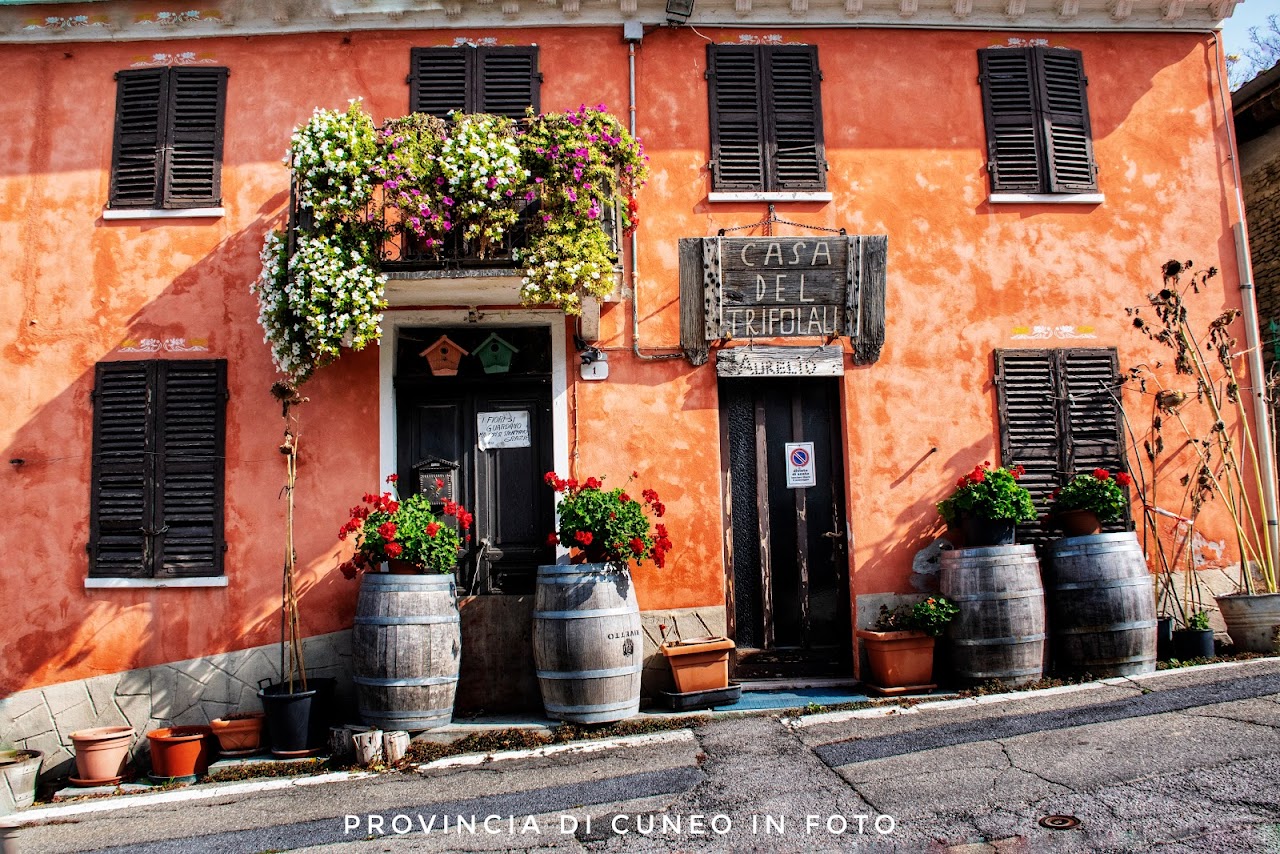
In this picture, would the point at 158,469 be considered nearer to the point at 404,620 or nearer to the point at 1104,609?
the point at 404,620

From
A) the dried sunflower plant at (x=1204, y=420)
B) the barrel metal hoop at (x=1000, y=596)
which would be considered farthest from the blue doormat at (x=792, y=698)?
the dried sunflower plant at (x=1204, y=420)

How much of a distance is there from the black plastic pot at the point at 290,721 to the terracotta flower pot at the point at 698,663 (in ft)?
8.80

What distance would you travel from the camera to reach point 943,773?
5.40 meters

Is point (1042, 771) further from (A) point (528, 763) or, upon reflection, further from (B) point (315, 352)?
(B) point (315, 352)

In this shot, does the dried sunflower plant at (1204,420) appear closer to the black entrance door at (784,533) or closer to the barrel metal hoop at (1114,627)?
the barrel metal hoop at (1114,627)

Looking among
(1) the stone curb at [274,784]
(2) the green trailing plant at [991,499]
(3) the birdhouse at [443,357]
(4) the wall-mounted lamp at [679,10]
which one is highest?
(4) the wall-mounted lamp at [679,10]

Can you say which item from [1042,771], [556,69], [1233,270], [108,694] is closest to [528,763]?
[1042,771]

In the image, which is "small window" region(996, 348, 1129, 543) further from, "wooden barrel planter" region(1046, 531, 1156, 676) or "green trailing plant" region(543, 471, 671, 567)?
"green trailing plant" region(543, 471, 671, 567)

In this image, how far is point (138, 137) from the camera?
26.8 ft

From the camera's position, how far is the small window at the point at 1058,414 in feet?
26.8

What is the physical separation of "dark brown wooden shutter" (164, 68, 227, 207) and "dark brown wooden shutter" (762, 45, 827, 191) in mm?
4809

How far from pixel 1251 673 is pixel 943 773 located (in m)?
3.00

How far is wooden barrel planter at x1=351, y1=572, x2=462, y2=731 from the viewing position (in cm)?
664

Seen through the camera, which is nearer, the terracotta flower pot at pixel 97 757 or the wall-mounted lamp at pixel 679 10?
the terracotta flower pot at pixel 97 757
